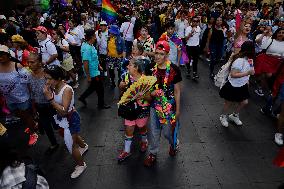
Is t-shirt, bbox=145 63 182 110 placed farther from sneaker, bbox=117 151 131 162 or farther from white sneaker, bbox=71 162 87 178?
white sneaker, bbox=71 162 87 178

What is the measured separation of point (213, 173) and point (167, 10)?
1213cm

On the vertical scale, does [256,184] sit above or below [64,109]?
below

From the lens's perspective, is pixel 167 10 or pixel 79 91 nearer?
pixel 79 91

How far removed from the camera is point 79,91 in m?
8.13

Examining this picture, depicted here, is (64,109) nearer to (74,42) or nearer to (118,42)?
(118,42)

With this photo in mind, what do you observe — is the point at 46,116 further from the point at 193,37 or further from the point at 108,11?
the point at 193,37

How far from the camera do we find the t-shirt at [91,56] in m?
6.13

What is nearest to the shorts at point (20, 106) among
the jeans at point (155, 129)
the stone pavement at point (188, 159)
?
the stone pavement at point (188, 159)

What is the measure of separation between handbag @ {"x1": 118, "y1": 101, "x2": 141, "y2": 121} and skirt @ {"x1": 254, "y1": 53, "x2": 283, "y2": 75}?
3.91 metres

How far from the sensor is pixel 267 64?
6.59 meters

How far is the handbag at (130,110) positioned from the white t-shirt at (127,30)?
223 inches

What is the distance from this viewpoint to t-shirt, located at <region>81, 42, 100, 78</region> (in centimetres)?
613

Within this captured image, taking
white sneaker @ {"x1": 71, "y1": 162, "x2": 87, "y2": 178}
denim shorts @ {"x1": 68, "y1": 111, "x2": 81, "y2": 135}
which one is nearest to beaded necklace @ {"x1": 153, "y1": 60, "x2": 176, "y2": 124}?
denim shorts @ {"x1": 68, "y1": 111, "x2": 81, "y2": 135}

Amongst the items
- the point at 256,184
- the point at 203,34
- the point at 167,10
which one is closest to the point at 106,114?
the point at 256,184
